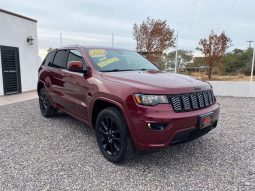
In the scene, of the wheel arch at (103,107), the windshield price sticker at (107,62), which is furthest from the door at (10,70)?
the wheel arch at (103,107)

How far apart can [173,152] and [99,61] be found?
1.86 metres

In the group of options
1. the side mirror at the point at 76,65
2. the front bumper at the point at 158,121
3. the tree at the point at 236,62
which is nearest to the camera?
the front bumper at the point at 158,121

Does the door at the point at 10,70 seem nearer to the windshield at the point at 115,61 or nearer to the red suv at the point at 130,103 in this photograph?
the red suv at the point at 130,103

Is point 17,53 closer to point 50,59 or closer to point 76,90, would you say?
point 50,59

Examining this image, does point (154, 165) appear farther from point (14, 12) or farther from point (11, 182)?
point (14, 12)

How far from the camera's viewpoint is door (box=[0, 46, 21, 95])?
895cm

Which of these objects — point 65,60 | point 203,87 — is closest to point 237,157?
point 203,87

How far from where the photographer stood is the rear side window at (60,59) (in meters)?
4.55

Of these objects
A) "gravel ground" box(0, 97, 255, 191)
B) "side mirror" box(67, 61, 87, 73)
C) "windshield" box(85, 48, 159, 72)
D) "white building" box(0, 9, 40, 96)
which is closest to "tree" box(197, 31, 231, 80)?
"white building" box(0, 9, 40, 96)

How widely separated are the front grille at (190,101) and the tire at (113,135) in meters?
0.69

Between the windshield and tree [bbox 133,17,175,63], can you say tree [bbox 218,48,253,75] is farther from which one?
the windshield

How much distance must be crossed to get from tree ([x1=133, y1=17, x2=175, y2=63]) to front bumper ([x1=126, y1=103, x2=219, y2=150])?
1396 centimetres

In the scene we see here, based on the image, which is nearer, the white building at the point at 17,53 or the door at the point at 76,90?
the door at the point at 76,90

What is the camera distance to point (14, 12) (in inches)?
366
